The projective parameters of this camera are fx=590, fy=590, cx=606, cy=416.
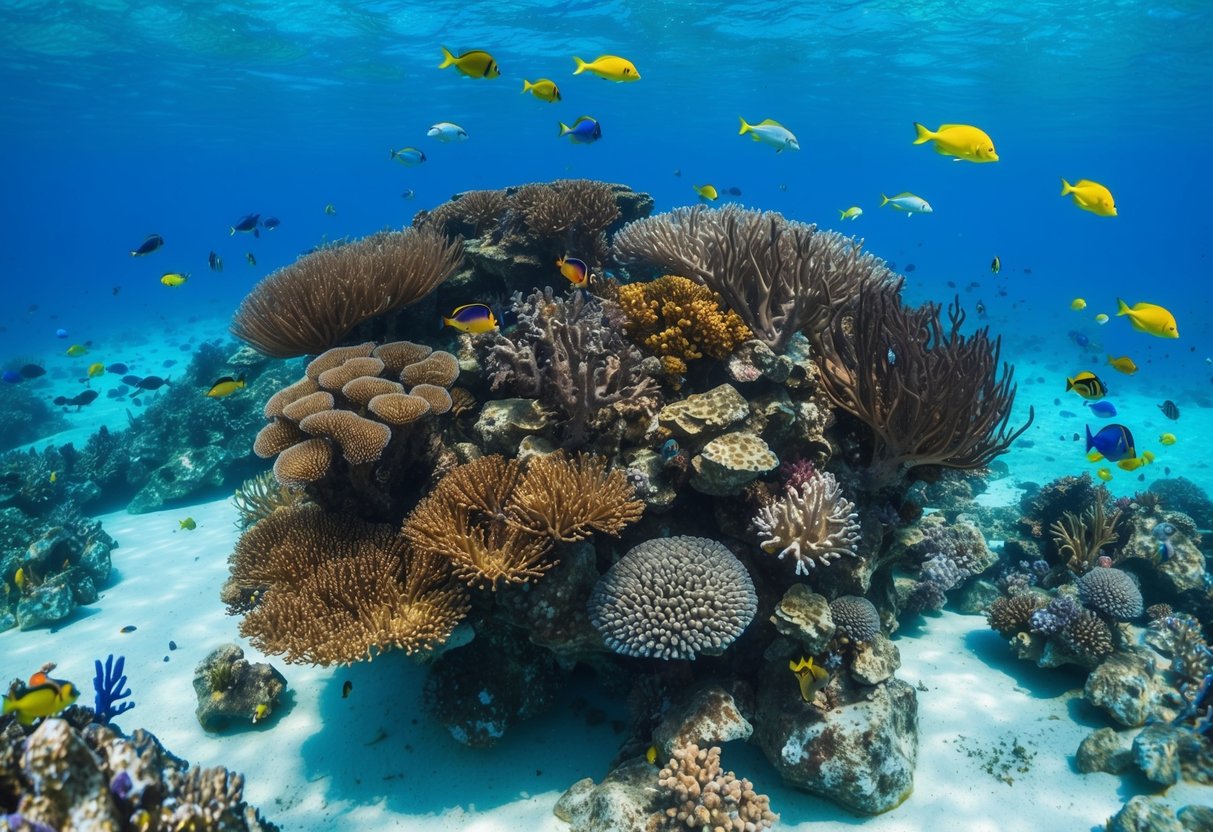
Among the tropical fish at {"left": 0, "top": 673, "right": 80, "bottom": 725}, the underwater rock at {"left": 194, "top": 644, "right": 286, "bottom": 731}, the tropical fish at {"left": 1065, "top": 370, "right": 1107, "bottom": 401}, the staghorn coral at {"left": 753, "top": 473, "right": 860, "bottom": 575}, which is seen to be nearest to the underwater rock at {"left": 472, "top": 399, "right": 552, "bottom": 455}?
the staghorn coral at {"left": 753, "top": 473, "right": 860, "bottom": 575}

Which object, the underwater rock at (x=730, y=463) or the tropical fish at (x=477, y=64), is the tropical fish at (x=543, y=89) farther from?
the underwater rock at (x=730, y=463)

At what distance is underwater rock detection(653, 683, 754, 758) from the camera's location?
4.29 m

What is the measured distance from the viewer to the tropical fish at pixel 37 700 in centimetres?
313

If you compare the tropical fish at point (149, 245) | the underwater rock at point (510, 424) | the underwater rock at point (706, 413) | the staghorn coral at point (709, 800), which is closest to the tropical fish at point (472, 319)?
the underwater rock at point (510, 424)

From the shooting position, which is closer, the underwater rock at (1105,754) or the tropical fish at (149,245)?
the underwater rock at (1105,754)

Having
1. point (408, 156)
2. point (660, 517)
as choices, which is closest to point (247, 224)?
point (408, 156)

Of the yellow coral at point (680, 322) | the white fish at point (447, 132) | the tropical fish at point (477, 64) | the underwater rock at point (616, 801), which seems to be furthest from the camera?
the white fish at point (447, 132)

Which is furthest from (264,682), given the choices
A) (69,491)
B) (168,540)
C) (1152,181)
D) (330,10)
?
(1152,181)

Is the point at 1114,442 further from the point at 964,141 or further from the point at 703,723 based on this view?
the point at 703,723

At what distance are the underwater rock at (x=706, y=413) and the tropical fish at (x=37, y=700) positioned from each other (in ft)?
13.5

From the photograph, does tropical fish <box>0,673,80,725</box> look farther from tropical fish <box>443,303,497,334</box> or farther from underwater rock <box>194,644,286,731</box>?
tropical fish <box>443,303,497,334</box>

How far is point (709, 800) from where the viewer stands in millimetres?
3910

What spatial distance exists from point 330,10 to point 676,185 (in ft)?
420

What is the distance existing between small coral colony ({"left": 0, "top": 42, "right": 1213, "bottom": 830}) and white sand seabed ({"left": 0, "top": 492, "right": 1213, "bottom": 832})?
22 centimetres
